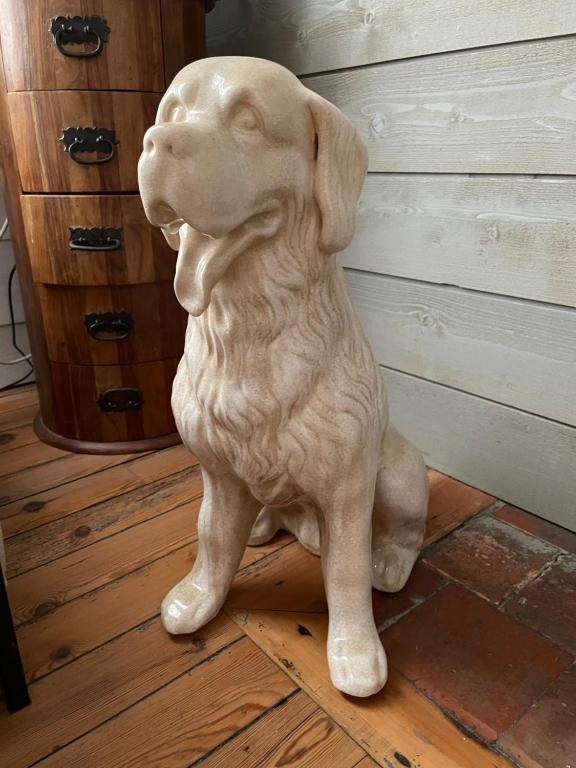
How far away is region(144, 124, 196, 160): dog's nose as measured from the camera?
1.91ft

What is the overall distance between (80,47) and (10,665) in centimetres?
119

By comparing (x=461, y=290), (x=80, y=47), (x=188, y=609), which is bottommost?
(x=188, y=609)

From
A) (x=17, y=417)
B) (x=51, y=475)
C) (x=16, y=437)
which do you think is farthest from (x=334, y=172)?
(x=17, y=417)

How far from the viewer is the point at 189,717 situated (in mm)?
849

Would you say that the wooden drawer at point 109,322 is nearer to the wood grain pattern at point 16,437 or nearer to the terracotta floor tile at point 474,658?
the wood grain pattern at point 16,437

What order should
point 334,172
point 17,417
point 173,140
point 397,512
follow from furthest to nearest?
point 17,417 → point 397,512 → point 334,172 → point 173,140

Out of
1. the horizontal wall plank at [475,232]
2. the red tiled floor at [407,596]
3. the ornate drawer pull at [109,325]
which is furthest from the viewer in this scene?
the ornate drawer pull at [109,325]

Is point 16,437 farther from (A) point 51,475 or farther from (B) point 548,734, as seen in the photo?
(B) point 548,734

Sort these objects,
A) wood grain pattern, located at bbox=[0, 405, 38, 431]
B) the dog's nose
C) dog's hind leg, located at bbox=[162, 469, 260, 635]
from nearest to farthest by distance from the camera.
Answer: the dog's nose, dog's hind leg, located at bbox=[162, 469, 260, 635], wood grain pattern, located at bbox=[0, 405, 38, 431]

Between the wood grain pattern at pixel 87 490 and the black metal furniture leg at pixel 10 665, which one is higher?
the black metal furniture leg at pixel 10 665

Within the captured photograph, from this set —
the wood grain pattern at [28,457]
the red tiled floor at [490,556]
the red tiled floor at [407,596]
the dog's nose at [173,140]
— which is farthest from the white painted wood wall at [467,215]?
the wood grain pattern at [28,457]

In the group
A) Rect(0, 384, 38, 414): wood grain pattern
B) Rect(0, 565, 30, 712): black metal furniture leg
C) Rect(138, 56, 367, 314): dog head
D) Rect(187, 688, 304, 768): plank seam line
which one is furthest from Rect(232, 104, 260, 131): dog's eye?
Rect(0, 384, 38, 414): wood grain pattern

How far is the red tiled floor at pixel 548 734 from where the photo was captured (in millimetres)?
797

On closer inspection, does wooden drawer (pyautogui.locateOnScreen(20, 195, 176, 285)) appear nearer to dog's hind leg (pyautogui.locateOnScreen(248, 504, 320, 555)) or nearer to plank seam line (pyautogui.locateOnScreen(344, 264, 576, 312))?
plank seam line (pyautogui.locateOnScreen(344, 264, 576, 312))
